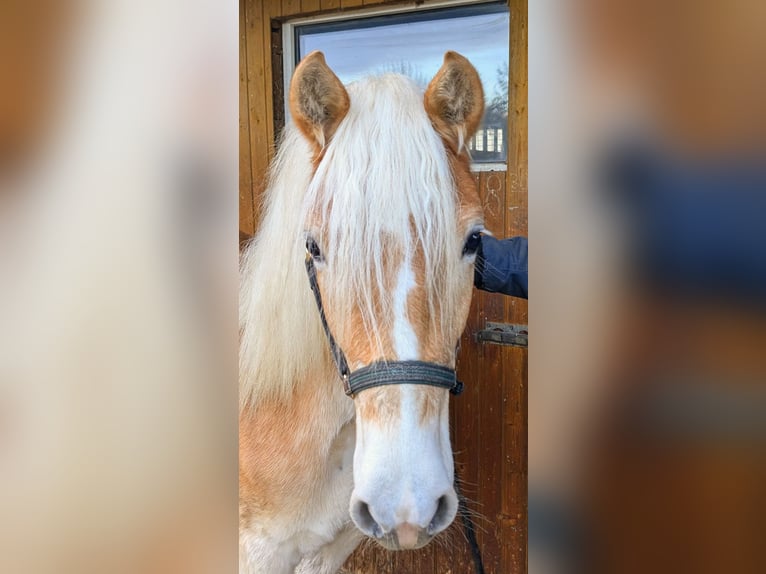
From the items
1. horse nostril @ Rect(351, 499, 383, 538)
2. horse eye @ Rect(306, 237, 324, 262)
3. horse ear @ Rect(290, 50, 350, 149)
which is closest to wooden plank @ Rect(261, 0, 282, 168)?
horse ear @ Rect(290, 50, 350, 149)

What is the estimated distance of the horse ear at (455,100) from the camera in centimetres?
66

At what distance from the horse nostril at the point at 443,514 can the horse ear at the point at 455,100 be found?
45cm

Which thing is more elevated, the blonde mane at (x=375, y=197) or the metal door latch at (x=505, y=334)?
the blonde mane at (x=375, y=197)

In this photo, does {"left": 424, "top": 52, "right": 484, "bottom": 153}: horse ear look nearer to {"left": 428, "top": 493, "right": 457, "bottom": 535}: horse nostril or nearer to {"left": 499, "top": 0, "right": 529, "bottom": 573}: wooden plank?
{"left": 499, "top": 0, "right": 529, "bottom": 573}: wooden plank

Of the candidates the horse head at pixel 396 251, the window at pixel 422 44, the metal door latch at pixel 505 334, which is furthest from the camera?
the metal door latch at pixel 505 334

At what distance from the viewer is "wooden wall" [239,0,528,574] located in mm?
751

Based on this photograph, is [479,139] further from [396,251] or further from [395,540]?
[395,540]

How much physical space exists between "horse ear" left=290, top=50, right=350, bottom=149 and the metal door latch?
1.32ft

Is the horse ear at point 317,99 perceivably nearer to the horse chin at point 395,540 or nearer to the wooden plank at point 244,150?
the wooden plank at point 244,150

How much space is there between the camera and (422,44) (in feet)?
2.34

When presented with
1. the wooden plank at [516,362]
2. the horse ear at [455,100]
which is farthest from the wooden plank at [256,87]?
the wooden plank at [516,362]

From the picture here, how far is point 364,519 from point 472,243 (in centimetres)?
38
